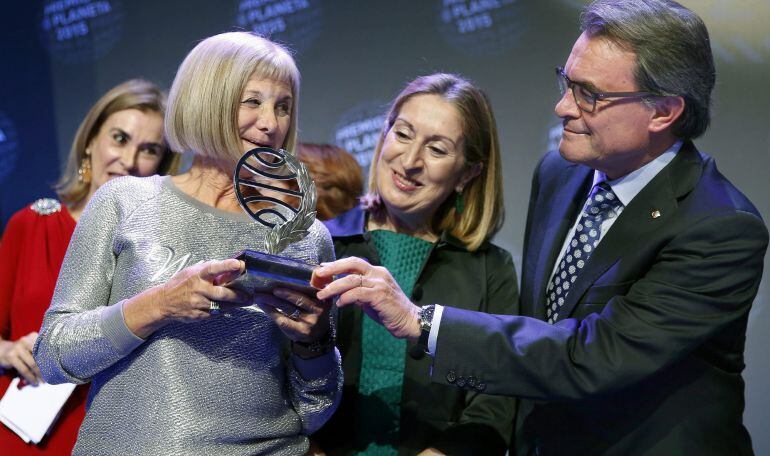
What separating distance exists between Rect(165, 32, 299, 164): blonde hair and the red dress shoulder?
3.90 ft

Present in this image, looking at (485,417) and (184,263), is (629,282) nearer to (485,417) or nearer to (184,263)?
(485,417)

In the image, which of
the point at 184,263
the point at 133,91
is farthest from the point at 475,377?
the point at 133,91

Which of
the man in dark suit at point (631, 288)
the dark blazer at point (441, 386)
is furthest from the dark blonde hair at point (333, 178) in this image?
the man in dark suit at point (631, 288)

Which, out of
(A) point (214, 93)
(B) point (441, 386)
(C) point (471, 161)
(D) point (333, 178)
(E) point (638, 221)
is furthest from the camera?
(D) point (333, 178)

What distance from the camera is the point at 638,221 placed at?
223cm

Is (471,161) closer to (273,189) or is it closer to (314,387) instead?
(273,189)

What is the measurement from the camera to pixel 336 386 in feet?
6.89

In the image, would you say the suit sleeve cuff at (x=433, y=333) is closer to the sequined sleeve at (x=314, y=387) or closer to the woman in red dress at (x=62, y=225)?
the sequined sleeve at (x=314, y=387)

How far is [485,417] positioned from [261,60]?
118 centimetres

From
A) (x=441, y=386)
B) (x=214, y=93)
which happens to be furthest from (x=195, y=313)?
(x=441, y=386)

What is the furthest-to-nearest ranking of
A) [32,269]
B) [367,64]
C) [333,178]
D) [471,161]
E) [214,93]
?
[367,64], [333,178], [32,269], [471,161], [214,93]

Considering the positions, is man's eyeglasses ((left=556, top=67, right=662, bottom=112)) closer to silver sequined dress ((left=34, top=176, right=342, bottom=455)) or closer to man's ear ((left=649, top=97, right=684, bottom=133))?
man's ear ((left=649, top=97, right=684, bottom=133))

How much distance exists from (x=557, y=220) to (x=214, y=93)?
108 cm

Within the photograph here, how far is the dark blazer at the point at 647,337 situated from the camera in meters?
2.10
